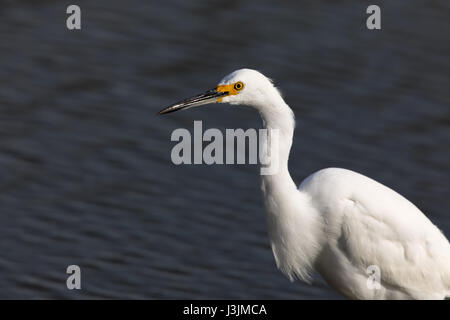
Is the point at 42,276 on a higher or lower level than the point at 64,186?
lower

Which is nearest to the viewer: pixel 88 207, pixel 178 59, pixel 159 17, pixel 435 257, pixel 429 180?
pixel 435 257

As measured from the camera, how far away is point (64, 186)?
10.2 m

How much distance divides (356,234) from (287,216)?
49 cm

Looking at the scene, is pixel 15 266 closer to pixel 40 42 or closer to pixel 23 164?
pixel 23 164

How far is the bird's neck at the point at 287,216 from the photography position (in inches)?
296

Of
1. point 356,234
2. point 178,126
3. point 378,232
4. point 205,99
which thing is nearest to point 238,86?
point 205,99

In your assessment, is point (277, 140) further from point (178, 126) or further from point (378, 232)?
point (178, 126)

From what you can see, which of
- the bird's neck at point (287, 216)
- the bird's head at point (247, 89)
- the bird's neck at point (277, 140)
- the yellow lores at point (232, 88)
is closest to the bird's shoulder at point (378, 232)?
the bird's neck at point (287, 216)

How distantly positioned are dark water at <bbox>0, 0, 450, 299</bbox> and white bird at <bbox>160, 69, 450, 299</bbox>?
55.0 inches

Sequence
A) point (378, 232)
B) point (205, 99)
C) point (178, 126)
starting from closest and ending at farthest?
point (205, 99) < point (378, 232) < point (178, 126)

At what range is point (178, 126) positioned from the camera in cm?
1127
